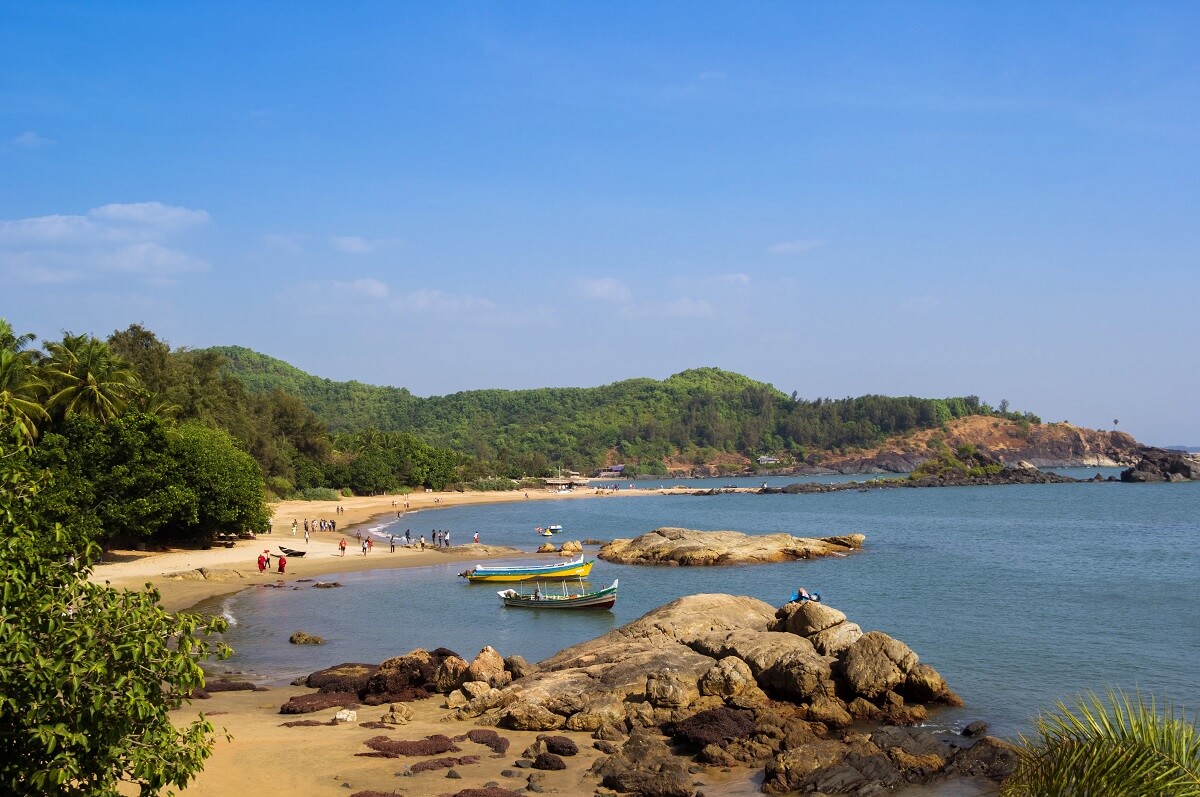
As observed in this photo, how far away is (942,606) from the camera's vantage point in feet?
136

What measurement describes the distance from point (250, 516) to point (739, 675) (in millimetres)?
38908

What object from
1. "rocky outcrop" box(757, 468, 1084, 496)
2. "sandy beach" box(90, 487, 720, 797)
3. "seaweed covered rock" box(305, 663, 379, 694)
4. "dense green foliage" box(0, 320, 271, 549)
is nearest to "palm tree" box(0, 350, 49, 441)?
"dense green foliage" box(0, 320, 271, 549)

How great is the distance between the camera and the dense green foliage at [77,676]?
7.44 m

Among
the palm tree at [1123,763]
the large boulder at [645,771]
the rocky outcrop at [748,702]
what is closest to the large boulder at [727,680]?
the rocky outcrop at [748,702]

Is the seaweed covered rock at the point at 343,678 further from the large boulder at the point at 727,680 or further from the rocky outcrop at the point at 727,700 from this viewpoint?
the large boulder at the point at 727,680

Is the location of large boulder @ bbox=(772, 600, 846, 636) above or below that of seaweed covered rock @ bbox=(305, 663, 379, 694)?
above

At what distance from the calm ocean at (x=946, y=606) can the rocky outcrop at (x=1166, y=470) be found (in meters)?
68.8

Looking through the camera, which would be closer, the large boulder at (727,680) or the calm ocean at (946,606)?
the large boulder at (727,680)

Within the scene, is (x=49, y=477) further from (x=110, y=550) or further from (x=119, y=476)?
(x=110, y=550)

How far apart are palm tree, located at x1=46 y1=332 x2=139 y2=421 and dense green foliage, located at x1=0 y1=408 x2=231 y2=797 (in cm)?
4163

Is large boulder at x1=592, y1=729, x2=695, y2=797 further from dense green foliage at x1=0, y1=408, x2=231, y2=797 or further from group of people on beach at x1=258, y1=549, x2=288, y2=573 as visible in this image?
group of people on beach at x1=258, y1=549, x2=288, y2=573

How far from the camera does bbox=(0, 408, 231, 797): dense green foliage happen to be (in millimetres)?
7441

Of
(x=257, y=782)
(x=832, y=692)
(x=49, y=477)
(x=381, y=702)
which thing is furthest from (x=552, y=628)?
(x=49, y=477)

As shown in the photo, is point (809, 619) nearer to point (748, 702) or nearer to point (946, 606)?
point (748, 702)
